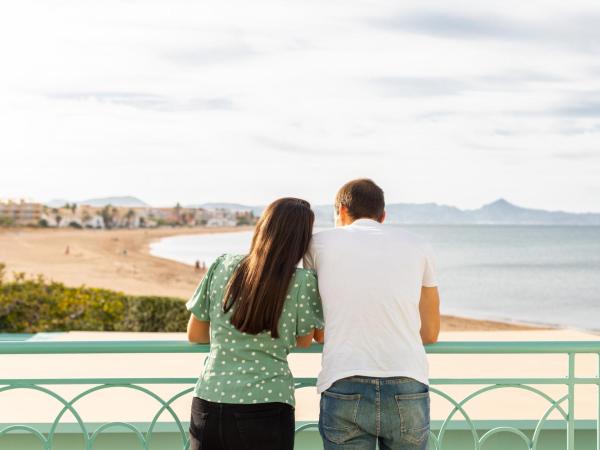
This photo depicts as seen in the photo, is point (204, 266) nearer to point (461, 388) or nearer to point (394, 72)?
point (394, 72)

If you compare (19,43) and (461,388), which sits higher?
(19,43)

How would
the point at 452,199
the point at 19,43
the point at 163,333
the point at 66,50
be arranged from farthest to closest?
the point at 452,199
the point at 66,50
the point at 19,43
the point at 163,333

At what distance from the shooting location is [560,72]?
179ft

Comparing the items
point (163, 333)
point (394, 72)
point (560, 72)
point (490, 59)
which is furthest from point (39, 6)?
point (560, 72)

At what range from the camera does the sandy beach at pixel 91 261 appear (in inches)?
2141

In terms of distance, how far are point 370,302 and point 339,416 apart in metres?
0.38

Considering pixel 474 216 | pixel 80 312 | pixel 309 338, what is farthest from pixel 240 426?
pixel 474 216

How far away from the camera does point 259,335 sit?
2633 mm

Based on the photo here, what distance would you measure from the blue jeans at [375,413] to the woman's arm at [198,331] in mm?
453

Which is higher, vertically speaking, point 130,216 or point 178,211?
point 178,211

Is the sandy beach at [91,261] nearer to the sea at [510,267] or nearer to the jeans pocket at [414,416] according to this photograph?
the sea at [510,267]

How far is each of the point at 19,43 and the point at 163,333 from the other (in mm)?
33236

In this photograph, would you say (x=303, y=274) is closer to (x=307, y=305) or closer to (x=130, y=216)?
(x=307, y=305)

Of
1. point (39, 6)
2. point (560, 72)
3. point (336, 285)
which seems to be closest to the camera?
point (336, 285)
